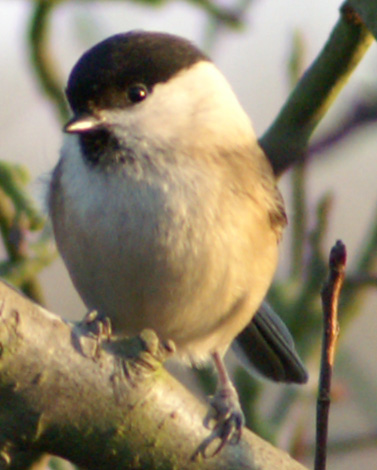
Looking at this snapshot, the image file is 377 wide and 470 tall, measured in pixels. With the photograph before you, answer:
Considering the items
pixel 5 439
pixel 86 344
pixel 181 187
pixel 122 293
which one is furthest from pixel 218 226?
pixel 5 439

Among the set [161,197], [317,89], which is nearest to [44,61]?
Answer: [161,197]

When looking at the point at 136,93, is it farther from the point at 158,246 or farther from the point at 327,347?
the point at 327,347

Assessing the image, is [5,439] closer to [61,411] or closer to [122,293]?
[61,411]

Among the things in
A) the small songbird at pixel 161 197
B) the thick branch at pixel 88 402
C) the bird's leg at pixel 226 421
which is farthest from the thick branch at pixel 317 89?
the thick branch at pixel 88 402

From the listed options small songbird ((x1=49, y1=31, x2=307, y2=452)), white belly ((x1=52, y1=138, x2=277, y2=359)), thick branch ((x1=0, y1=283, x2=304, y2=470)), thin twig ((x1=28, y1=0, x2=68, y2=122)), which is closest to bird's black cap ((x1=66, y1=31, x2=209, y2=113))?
small songbird ((x1=49, y1=31, x2=307, y2=452))

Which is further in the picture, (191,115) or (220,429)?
(191,115)

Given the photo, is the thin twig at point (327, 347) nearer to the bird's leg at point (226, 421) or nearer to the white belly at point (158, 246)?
the bird's leg at point (226, 421)

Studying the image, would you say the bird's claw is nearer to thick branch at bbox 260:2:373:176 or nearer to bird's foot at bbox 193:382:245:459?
bird's foot at bbox 193:382:245:459
